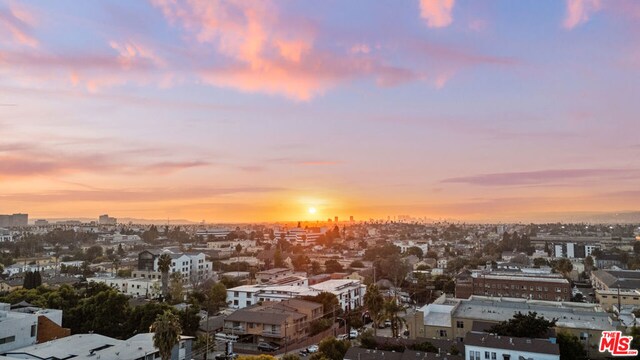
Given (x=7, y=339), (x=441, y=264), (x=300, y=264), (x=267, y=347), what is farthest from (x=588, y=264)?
(x=7, y=339)

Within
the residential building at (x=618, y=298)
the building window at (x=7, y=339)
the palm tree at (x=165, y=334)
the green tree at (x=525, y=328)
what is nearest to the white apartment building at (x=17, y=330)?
the building window at (x=7, y=339)

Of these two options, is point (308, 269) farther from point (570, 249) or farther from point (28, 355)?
point (570, 249)

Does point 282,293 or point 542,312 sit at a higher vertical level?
point 542,312

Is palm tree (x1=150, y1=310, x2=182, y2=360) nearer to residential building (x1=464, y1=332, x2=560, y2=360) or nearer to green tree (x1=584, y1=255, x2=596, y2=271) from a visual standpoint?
residential building (x1=464, y1=332, x2=560, y2=360)

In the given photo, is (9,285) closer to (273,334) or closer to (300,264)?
(273,334)

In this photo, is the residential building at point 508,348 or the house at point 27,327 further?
the house at point 27,327

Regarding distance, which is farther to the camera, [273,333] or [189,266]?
[189,266]
